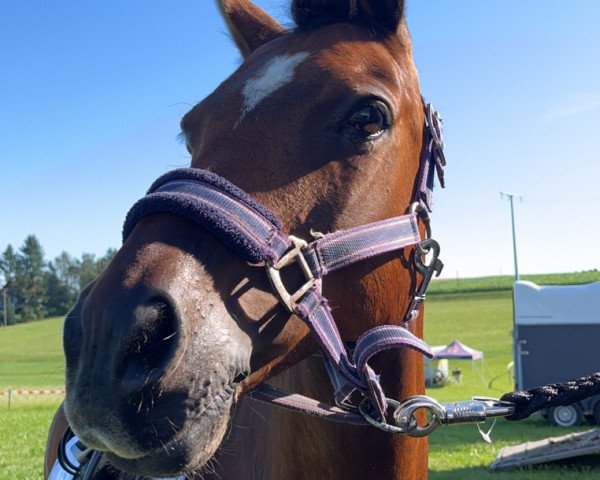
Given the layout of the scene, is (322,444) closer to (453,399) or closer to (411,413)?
(411,413)

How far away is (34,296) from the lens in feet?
327

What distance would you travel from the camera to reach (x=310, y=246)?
1901mm

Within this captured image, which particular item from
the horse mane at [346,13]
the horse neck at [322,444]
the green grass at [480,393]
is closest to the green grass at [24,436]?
the green grass at [480,393]

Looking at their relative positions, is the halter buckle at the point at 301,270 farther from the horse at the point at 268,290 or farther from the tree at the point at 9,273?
the tree at the point at 9,273

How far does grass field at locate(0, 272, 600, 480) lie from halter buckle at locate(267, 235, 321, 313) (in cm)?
88

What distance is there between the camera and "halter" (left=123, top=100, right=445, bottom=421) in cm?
171

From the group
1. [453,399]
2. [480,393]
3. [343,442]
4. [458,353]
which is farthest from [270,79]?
[458,353]

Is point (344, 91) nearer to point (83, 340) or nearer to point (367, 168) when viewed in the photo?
point (367, 168)

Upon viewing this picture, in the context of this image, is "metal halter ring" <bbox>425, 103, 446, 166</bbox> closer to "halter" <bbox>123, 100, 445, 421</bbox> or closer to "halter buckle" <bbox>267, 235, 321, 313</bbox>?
"halter" <bbox>123, 100, 445, 421</bbox>

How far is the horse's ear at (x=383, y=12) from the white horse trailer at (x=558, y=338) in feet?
46.8

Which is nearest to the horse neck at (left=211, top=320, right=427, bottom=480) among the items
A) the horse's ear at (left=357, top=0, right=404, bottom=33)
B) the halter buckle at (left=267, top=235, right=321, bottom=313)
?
the halter buckle at (left=267, top=235, right=321, bottom=313)

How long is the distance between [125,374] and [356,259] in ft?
2.96

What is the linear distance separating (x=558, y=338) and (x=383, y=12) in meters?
14.8

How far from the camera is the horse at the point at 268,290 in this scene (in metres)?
1.52
